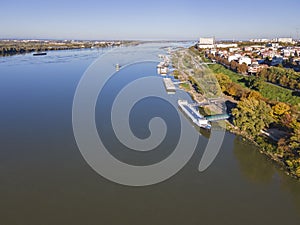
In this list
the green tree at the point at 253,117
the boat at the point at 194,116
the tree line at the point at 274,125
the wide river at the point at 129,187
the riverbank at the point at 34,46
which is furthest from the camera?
the riverbank at the point at 34,46

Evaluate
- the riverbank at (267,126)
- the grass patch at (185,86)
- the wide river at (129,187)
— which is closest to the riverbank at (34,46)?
the grass patch at (185,86)

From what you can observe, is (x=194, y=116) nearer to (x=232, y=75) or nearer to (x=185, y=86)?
(x=185, y=86)

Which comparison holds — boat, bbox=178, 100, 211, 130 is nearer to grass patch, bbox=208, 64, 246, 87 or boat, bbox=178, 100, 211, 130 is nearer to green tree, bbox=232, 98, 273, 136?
green tree, bbox=232, 98, 273, 136

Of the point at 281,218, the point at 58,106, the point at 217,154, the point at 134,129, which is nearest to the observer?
the point at 281,218

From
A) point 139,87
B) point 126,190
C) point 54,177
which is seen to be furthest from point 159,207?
point 139,87

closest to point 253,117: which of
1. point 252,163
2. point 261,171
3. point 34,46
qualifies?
point 252,163

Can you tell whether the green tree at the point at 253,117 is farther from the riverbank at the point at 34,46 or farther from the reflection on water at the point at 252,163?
the riverbank at the point at 34,46

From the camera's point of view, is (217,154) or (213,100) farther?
(213,100)

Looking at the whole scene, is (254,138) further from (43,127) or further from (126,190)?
(43,127)

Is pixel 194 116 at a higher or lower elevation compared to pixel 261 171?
higher
